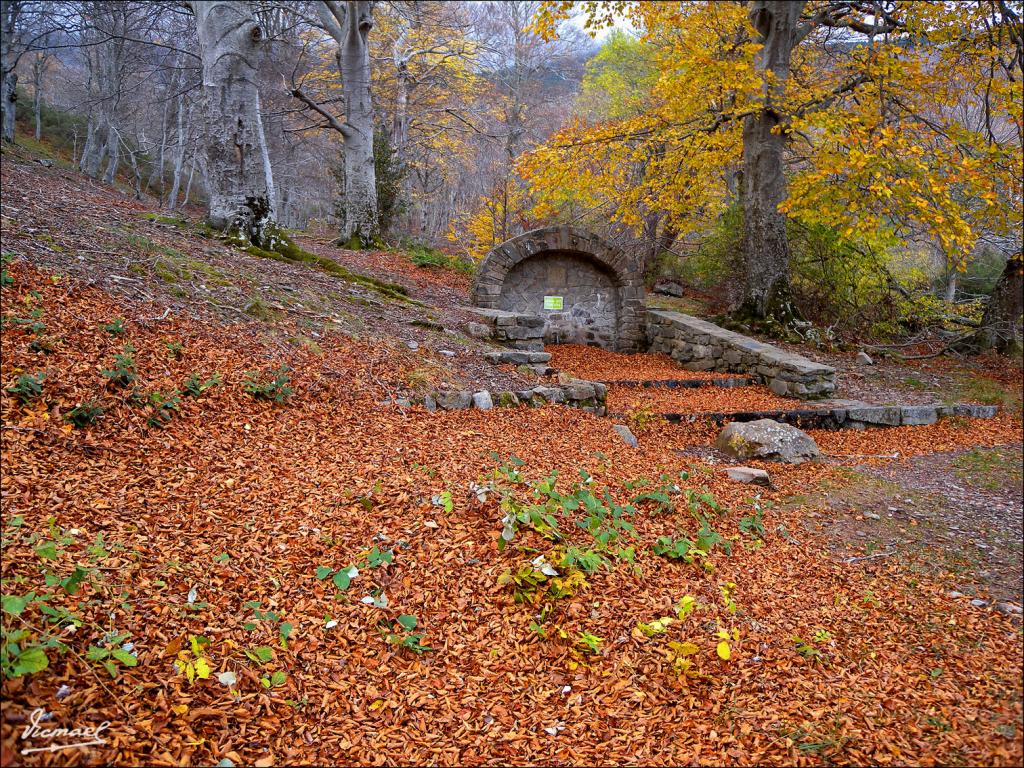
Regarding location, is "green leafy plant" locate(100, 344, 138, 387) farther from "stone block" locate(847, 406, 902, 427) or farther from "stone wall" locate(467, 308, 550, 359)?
"stone block" locate(847, 406, 902, 427)

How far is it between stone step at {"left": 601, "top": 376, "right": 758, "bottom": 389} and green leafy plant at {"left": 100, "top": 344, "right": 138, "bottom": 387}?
601cm

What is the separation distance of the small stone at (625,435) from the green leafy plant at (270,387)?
2947 millimetres

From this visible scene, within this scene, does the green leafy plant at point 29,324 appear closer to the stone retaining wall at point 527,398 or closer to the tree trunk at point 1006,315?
the stone retaining wall at point 527,398

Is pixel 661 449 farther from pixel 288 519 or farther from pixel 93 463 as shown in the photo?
pixel 93 463

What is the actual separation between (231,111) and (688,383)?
7.20 meters

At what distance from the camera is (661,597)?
2838mm

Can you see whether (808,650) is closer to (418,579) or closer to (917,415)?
(418,579)

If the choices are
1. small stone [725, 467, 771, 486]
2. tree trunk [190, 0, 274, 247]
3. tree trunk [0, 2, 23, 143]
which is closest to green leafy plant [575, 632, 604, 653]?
small stone [725, 467, 771, 486]

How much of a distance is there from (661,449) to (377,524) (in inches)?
131

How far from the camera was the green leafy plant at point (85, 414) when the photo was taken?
3.38 metres

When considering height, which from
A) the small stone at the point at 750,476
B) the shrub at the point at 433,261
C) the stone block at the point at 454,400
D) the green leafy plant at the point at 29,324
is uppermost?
the shrub at the point at 433,261

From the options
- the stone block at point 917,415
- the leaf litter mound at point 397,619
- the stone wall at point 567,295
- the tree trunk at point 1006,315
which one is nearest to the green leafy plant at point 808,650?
the leaf litter mound at point 397,619

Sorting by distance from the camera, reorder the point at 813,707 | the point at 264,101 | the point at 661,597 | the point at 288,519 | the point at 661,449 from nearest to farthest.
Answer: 1. the point at 813,707
2. the point at 661,597
3. the point at 288,519
4. the point at 661,449
5. the point at 264,101

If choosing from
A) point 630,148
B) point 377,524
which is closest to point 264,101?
point 630,148
